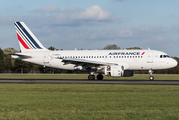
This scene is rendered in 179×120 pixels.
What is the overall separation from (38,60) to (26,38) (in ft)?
15.6

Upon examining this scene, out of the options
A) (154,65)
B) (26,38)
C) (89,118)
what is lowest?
(89,118)

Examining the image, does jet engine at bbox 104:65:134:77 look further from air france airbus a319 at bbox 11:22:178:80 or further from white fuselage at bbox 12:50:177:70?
white fuselage at bbox 12:50:177:70

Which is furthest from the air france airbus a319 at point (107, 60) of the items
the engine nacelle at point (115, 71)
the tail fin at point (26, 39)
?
the tail fin at point (26, 39)

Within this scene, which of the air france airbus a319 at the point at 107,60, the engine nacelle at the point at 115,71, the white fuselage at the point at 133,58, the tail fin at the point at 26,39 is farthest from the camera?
the tail fin at the point at 26,39

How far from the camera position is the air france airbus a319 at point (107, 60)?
3784 centimetres

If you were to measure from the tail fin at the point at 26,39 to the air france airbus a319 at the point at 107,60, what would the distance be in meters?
1.62

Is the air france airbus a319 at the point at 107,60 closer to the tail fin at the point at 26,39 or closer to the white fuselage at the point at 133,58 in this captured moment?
the white fuselage at the point at 133,58

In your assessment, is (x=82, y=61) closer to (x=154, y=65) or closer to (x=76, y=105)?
(x=154, y=65)

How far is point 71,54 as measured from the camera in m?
41.8

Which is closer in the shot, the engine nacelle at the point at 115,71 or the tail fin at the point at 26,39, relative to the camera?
the engine nacelle at the point at 115,71

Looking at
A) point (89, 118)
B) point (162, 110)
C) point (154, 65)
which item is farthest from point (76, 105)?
point (154, 65)

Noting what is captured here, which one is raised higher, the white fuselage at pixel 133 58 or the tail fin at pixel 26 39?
the tail fin at pixel 26 39

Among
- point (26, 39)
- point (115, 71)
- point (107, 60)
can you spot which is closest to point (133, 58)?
point (107, 60)

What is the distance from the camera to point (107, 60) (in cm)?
3950
